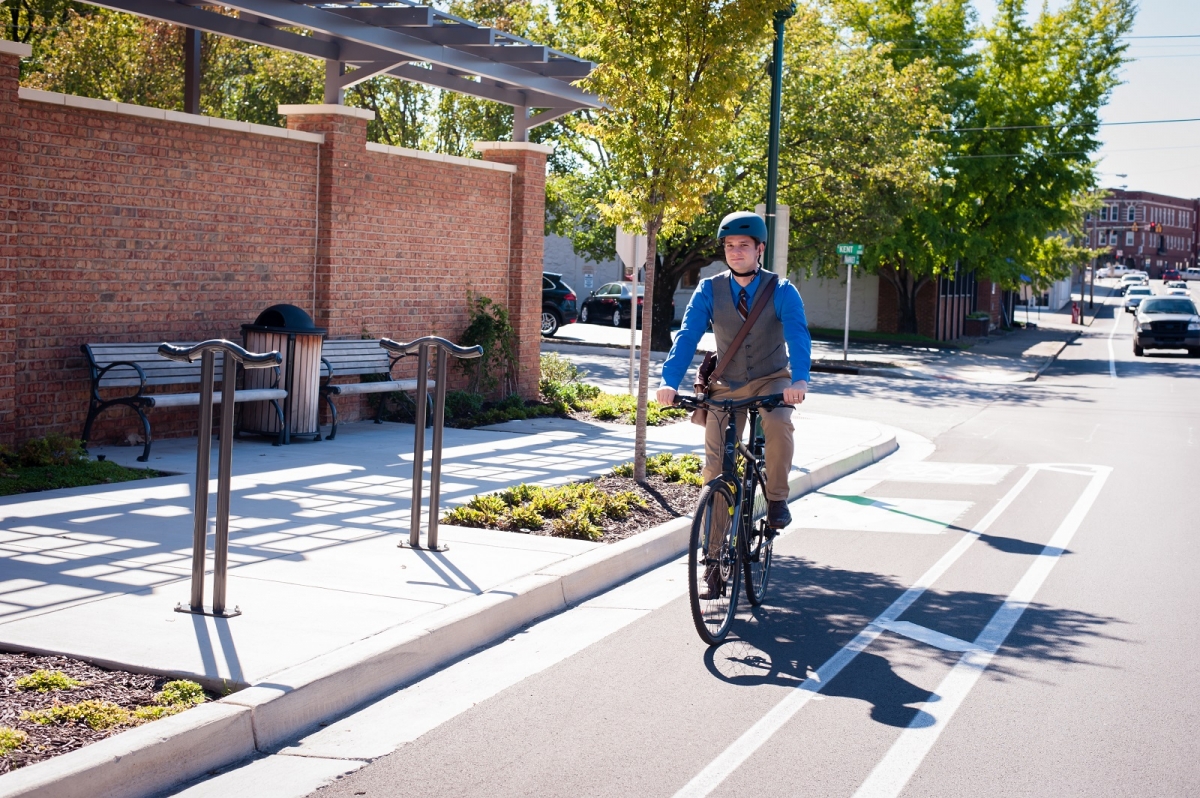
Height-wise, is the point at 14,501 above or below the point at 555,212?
below

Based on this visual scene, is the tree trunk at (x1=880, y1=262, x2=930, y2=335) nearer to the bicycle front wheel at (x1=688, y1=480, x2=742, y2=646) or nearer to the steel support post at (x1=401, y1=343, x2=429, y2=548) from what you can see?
the steel support post at (x1=401, y1=343, x2=429, y2=548)

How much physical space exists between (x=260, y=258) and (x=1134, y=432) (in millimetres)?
12112

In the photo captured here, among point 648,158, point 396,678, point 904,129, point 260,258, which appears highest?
point 904,129

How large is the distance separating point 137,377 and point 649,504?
4594 mm

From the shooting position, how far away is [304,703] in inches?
196

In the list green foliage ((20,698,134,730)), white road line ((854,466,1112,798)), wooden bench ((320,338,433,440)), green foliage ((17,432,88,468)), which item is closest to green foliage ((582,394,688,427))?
wooden bench ((320,338,433,440))

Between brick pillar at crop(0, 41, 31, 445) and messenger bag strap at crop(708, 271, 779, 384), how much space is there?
614 centimetres

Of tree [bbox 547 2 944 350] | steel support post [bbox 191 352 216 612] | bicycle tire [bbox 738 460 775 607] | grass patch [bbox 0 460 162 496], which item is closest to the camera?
steel support post [bbox 191 352 216 612]

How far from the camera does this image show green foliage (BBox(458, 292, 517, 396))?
15.6m

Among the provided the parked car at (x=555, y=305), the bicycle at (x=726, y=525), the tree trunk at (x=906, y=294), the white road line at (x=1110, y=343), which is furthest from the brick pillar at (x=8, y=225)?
the tree trunk at (x=906, y=294)

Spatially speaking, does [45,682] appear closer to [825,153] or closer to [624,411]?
[624,411]

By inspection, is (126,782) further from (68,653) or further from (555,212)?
(555,212)

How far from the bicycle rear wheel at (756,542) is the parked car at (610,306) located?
33.8m

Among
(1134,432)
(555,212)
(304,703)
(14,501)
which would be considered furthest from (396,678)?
(555,212)
